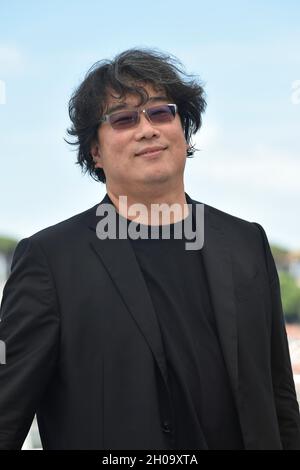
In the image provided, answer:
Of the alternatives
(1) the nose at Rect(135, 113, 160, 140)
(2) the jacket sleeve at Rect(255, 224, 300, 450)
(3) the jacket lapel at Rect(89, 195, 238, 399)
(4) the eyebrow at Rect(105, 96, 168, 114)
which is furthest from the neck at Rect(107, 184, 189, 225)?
(2) the jacket sleeve at Rect(255, 224, 300, 450)

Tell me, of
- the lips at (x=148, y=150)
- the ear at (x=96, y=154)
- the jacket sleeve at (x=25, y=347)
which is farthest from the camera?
the ear at (x=96, y=154)

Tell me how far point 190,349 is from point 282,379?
1.73 feet

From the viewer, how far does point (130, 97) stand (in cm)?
288

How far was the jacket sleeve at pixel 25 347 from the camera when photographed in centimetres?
256

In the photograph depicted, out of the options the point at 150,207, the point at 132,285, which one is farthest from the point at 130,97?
the point at 132,285

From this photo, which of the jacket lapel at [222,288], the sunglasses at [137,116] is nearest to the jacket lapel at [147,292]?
the jacket lapel at [222,288]

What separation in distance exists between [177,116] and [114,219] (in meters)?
0.48

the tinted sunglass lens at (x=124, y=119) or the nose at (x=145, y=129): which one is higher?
the tinted sunglass lens at (x=124, y=119)

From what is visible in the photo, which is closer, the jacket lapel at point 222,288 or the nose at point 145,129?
the jacket lapel at point 222,288

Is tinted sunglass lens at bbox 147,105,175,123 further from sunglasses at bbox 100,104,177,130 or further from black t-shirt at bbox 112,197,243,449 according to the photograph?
black t-shirt at bbox 112,197,243,449

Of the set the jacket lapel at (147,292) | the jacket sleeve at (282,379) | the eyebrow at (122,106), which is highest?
the eyebrow at (122,106)

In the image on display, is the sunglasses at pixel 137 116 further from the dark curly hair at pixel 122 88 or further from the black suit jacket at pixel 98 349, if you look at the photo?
the black suit jacket at pixel 98 349

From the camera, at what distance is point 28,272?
2678 millimetres

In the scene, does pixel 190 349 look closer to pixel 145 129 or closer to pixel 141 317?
pixel 141 317
